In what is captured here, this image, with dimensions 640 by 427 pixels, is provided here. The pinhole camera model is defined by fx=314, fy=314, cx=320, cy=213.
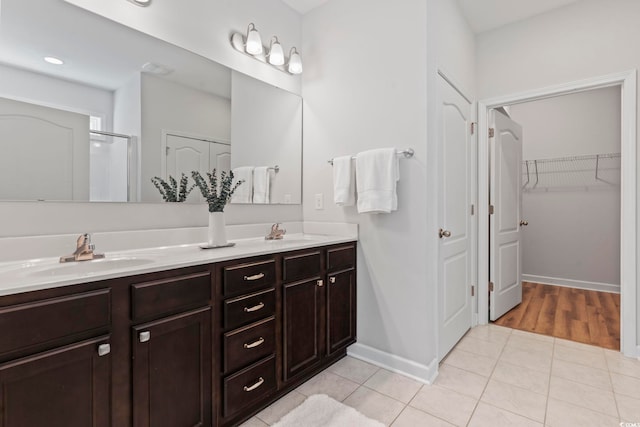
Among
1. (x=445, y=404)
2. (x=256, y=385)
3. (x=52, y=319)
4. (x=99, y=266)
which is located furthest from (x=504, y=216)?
(x=52, y=319)

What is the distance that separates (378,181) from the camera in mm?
2041

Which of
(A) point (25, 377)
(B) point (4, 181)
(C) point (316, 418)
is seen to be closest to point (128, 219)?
(B) point (4, 181)

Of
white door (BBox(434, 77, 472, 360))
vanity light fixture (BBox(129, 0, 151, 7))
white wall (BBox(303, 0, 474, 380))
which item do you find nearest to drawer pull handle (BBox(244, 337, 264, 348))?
white wall (BBox(303, 0, 474, 380))

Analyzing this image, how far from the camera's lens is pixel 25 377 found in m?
0.93

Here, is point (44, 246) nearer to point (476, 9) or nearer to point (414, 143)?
point (414, 143)

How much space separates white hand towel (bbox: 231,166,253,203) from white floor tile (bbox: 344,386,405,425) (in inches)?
55.7

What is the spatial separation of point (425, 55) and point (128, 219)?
1989 mm

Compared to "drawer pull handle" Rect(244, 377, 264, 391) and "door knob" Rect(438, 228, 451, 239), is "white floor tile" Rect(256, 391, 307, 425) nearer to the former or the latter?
"drawer pull handle" Rect(244, 377, 264, 391)

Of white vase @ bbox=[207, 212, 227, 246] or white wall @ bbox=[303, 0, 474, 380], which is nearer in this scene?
white vase @ bbox=[207, 212, 227, 246]

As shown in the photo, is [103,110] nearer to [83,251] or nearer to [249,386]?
[83,251]

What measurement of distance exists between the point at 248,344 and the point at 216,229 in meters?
0.66

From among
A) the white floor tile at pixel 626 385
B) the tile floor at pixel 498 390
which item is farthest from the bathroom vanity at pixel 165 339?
the white floor tile at pixel 626 385

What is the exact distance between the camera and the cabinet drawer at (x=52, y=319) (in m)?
0.91

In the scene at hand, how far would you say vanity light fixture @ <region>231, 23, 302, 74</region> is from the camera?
7.08ft
